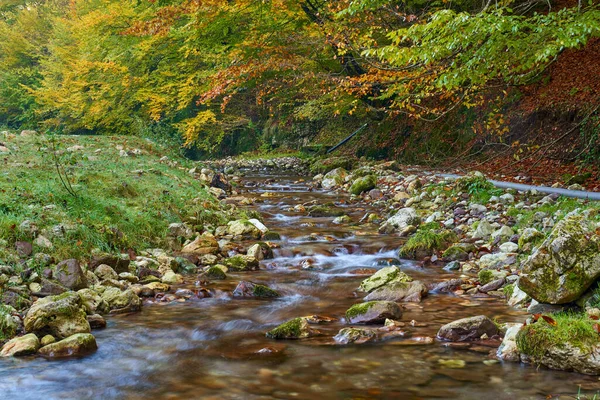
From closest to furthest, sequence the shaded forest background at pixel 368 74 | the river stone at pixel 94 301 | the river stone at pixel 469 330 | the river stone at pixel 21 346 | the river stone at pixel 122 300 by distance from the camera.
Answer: the river stone at pixel 21 346
the river stone at pixel 469 330
the river stone at pixel 94 301
the river stone at pixel 122 300
the shaded forest background at pixel 368 74

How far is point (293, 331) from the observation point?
13.0 feet

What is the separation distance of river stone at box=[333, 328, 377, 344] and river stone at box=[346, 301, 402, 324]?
30 cm

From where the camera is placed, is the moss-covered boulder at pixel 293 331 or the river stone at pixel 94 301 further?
the river stone at pixel 94 301

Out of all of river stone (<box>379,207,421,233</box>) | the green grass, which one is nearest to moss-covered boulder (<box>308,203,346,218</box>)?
river stone (<box>379,207,421,233</box>)

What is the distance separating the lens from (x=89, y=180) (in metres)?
7.41

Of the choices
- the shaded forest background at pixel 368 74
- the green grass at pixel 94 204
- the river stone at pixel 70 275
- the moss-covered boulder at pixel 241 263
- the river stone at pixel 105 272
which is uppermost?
the shaded forest background at pixel 368 74

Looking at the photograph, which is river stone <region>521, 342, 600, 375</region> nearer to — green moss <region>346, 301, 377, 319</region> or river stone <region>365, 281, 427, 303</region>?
green moss <region>346, 301, 377, 319</region>

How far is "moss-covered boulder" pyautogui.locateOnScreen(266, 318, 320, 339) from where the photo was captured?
3963mm

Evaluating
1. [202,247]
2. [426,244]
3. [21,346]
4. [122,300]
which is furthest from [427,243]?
[21,346]

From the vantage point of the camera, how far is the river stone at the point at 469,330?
3732 mm

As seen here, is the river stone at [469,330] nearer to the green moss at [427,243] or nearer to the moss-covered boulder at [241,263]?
the green moss at [427,243]

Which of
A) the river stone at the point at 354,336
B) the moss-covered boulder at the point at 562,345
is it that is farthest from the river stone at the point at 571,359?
the river stone at the point at 354,336

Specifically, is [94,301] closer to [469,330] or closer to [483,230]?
[469,330]

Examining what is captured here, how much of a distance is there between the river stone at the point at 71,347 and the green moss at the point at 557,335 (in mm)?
2872
